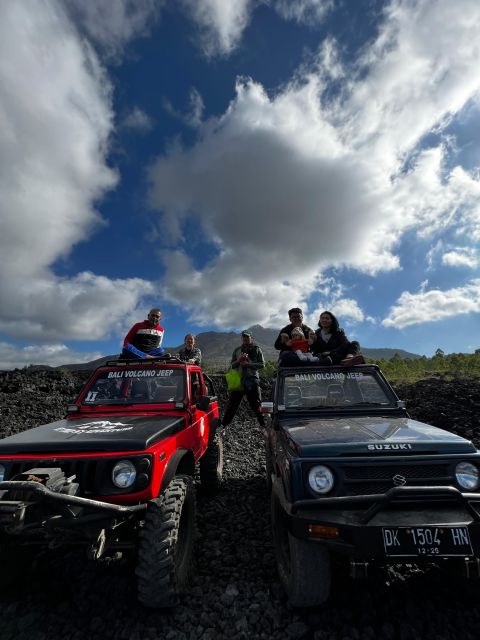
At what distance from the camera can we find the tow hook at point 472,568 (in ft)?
8.08

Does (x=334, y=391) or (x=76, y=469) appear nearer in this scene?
(x=76, y=469)

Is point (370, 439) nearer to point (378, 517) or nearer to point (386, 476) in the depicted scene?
point (386, 476)

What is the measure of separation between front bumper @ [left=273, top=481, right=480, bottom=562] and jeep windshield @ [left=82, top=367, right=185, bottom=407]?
2.44 meters

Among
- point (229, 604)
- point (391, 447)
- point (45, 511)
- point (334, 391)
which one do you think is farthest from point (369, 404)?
point (45, 511)

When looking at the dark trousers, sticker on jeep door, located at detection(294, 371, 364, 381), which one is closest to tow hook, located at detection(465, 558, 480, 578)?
sticker on jeep door, located at detection(294, 371, 364, 381)

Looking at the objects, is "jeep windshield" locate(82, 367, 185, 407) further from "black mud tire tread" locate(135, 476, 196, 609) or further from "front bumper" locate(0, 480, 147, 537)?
"front bumper" locate(0, 480, 147, 537)

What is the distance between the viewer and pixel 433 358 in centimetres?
3102

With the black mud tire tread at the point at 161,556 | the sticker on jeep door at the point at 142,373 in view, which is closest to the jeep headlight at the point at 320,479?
the black mud tire tread at the point at 161,556

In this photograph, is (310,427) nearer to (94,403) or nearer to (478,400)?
(94,403)

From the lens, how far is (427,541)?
7.73 feet

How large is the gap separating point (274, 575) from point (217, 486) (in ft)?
7.69

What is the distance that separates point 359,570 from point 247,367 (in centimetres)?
516

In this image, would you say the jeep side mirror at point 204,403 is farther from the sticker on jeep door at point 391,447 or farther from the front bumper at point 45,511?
the sticker on jeep door at point 391,447

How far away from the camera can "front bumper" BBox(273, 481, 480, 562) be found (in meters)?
2.36
